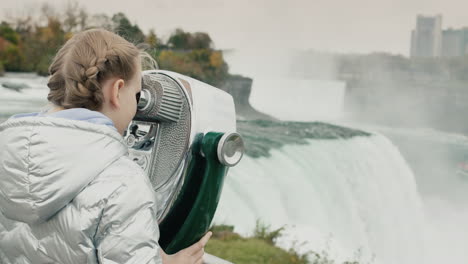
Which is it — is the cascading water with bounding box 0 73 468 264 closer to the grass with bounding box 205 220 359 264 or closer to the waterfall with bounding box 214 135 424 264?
the waterfall with bounding box 214 135 424 264

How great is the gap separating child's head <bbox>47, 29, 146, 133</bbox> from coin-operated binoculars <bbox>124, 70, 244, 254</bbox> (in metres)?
0.30

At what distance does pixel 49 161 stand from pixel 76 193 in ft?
0.23

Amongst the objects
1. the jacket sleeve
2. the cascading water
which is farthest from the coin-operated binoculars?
the cascading water

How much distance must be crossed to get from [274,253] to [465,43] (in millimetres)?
19106

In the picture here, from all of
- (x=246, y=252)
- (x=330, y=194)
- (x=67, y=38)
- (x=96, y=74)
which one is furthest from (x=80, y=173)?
(x=67, y=38)

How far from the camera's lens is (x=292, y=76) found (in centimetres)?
2102

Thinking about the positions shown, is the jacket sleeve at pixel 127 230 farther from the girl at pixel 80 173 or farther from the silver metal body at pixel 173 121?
the silver metal body at pixel 173 121

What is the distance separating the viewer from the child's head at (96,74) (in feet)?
3.32

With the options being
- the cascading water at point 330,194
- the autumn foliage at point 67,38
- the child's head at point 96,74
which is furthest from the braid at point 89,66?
the autumn foliage at point 67,38

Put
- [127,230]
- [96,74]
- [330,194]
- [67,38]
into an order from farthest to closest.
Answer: [67,38] < [330,194] < [96,74] < [127,230]

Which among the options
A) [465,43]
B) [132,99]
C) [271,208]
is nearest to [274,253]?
[271,208]

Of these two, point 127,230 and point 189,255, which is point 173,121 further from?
point 127,230

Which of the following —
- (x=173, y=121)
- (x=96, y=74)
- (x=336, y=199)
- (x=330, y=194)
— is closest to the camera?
(x=96, y=74)

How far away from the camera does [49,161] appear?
95 cm
